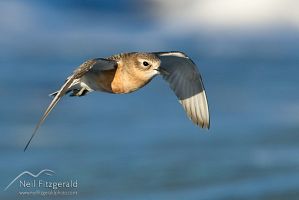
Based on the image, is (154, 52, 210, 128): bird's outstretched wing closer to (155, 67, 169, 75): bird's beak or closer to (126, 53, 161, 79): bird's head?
(155, 67, 169, 75): bird's beak

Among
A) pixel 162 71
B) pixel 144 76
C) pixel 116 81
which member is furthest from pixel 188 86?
pixel 116 81

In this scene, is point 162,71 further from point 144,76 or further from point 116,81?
point 116,81

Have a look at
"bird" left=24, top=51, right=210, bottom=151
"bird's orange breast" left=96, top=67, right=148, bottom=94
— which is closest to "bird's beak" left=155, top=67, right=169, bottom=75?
"bird" left=24, top=51, right=210, bottom=151

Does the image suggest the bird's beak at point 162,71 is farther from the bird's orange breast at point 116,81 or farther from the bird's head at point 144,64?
the bird's orange breast at point 116,81

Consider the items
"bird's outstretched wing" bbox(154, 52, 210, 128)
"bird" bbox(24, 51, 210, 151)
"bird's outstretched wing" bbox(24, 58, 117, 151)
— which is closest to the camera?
"bird's outstretched wing" bbox(24, 58, 117, 151)

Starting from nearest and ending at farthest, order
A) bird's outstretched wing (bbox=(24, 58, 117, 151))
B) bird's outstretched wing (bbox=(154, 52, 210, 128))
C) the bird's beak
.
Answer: bird's outstretched wing (bbox=(24, 58, 117, 151)) < the bird's beak < bird's outstretched wing (bbox=(154, 52, 210, 128))

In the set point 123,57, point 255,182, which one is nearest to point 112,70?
point 123,57

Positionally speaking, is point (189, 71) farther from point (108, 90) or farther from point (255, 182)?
point (255, 182)

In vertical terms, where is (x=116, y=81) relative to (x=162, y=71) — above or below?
below

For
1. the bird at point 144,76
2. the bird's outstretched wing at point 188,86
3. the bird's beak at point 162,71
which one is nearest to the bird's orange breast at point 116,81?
the bird at point 144,76

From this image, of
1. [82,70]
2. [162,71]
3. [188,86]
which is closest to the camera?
[82,70]
